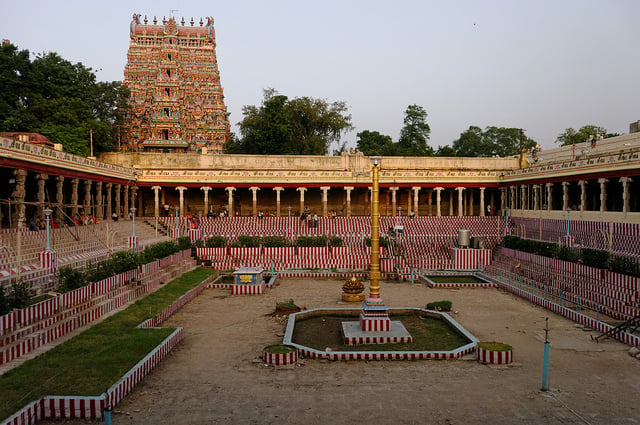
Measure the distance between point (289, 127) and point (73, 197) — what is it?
29.2 meters

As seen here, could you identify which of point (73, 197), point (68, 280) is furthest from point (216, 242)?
point (68, 280)

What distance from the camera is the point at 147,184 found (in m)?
40.4

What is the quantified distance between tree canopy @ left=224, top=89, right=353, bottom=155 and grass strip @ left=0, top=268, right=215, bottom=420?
40.2 meters

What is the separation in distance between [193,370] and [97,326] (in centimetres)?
461

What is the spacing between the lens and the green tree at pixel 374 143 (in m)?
67.8

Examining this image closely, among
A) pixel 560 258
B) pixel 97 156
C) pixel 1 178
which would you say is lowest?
pixel 560 258

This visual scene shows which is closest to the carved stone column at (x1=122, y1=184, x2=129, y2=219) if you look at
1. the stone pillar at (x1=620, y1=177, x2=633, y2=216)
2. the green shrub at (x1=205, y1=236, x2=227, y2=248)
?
the green shrub at (x1=205, y1=236, x2=227, y2=248)

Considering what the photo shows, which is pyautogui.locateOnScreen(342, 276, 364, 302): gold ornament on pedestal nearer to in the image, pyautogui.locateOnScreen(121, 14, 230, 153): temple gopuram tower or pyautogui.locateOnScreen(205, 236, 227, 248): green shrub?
pyautogui.locateOnScreen(205, 236, 227, 248): green shrub

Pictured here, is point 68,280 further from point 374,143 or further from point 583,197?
point 374,143

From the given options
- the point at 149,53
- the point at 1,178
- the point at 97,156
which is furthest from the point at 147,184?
the point at 149,53

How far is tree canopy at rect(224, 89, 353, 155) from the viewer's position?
53.9 m

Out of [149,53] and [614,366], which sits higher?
[149,53]

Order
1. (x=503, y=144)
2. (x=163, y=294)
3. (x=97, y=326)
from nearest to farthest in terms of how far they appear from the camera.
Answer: (x=97, y=326) → (x=163, y=294) → (x=503, y=144)

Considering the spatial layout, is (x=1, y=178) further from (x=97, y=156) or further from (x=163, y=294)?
(x=163, y=294)
